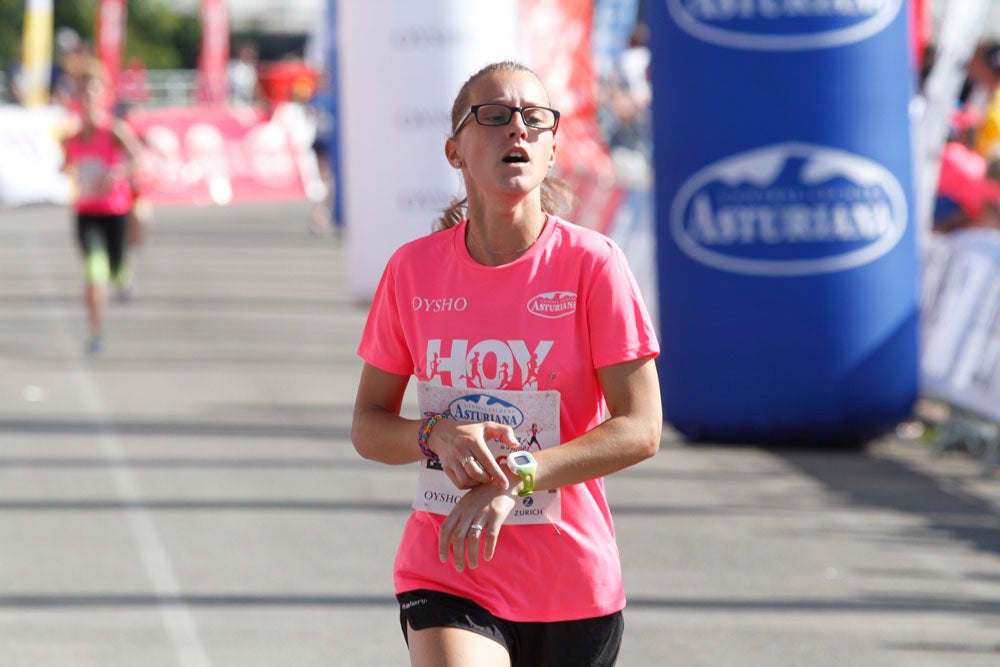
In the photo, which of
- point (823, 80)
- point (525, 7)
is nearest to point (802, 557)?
point (823, 80)

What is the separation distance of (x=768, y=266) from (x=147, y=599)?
3.98 metres

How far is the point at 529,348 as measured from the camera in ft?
10.4

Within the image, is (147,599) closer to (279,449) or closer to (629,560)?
(629,560)

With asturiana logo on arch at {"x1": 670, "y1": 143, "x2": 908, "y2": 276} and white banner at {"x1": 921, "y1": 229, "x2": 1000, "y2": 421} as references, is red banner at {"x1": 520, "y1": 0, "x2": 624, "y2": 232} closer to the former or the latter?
A: white banner at {"x1": 921, "y1": 229, "x2": 1000, "y2": 421}

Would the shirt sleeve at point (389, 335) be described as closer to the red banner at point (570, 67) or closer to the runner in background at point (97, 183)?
the runner in background at point (97, 183)

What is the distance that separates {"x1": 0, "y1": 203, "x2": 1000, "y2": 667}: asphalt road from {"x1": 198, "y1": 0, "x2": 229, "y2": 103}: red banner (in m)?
25.9

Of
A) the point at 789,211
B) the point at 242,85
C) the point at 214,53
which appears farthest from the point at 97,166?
the point at 242,85

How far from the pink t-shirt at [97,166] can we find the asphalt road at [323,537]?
1.32 meters

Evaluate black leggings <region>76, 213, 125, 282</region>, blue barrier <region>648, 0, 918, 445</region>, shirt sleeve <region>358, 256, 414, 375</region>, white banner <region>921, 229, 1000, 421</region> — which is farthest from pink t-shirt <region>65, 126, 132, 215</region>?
shirt sleeve <region>358, 256, 414, 375</region>

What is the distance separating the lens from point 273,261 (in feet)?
66.2

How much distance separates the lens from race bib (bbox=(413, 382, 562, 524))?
3186 millimetres

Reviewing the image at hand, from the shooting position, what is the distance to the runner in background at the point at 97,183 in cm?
1277

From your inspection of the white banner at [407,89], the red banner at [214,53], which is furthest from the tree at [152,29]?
the white banner at [407,89]

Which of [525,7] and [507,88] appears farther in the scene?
[525,7]
